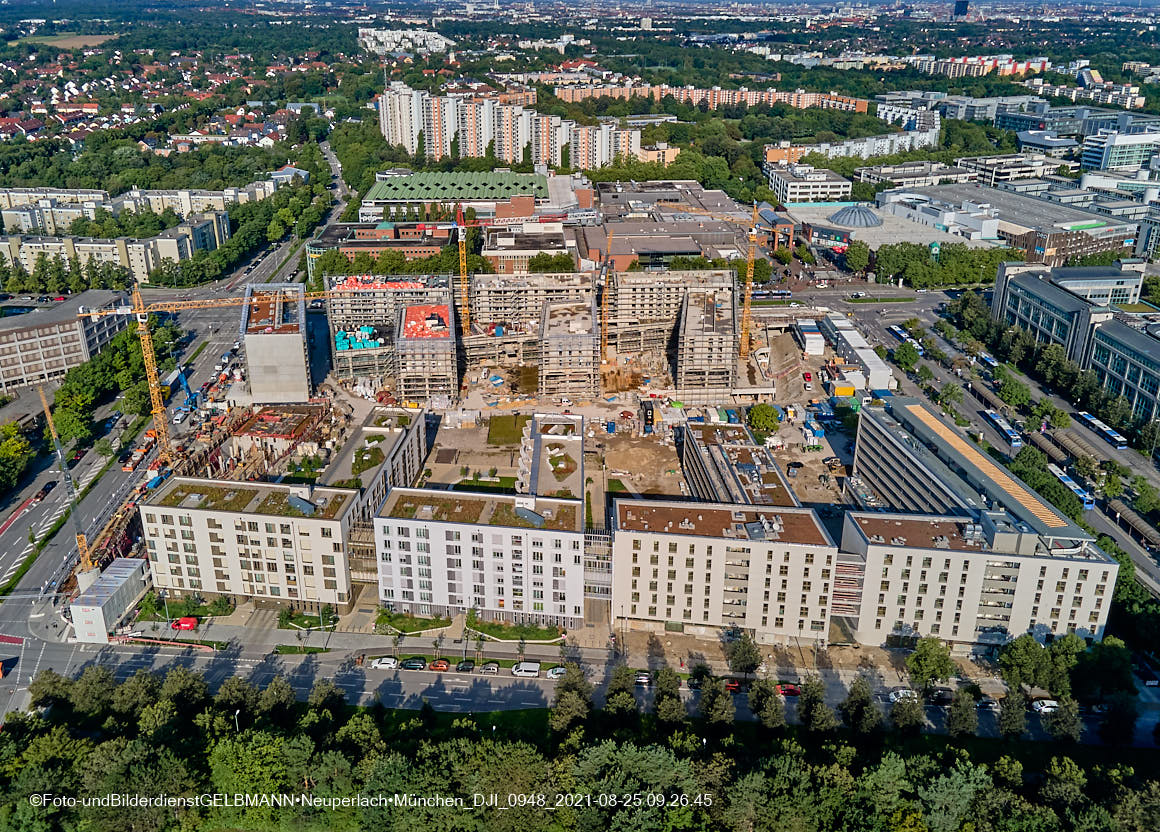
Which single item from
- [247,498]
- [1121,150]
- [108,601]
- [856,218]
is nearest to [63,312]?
[247,498]

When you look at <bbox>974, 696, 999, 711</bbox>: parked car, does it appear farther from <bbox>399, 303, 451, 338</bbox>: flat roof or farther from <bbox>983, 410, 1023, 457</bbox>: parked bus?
<bbox>399, 303, 451, 338</bbox>: flat roof

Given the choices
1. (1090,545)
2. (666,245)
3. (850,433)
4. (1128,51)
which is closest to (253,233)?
(666,245)

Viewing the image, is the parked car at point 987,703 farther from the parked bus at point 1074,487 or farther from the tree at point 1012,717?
the parked bus at point 1074,487

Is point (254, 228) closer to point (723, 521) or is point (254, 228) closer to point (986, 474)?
point (723, 521)

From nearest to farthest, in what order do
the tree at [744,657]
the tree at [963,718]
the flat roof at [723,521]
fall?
1. the tree at [963,718]
2. the tree at [744,657]
3. the flat roof at [723,521]

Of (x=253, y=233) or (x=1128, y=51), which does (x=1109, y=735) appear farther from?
(x=1128, y=51)

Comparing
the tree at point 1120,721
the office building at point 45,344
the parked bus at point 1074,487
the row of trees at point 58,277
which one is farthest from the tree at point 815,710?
the row of trees at point 58,277
